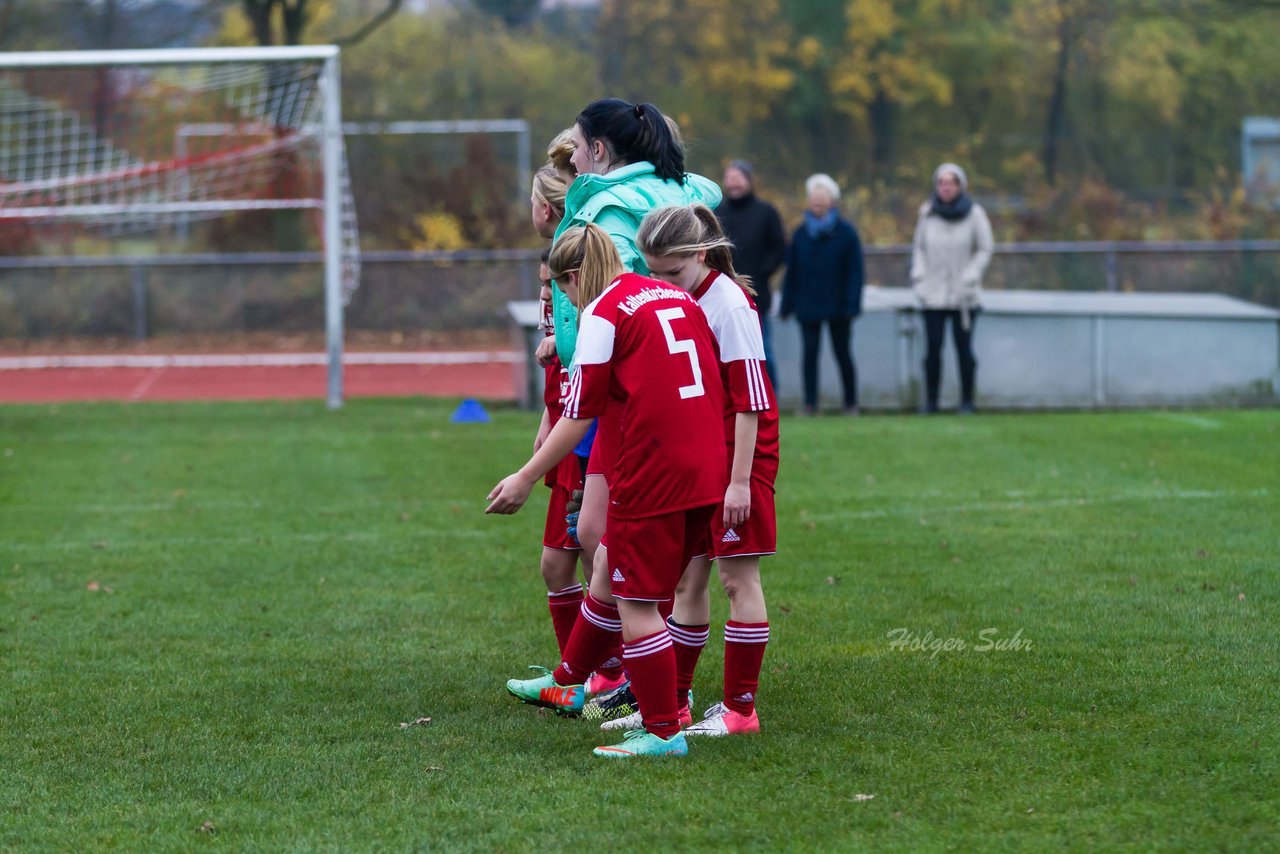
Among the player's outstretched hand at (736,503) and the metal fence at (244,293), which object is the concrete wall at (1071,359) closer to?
the metal fence at (244,293)

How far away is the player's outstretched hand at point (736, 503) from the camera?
435 centimetres

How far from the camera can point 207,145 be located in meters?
17.3

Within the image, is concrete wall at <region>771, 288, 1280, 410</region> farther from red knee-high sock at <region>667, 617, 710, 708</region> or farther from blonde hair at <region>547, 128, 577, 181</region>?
red knee-high sock at <region>667, 617, 710, 708</region>

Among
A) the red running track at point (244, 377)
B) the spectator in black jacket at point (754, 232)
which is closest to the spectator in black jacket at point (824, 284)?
the spectator in black jacket at point (754, 232)

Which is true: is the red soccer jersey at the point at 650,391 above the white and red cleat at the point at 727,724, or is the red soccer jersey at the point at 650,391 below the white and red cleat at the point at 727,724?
above

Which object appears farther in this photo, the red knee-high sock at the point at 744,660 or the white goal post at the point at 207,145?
the white goal post at the point at 207,145

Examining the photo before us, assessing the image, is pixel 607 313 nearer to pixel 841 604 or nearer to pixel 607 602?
pixel 607 602

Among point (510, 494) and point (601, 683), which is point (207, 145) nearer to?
point (601, 683)

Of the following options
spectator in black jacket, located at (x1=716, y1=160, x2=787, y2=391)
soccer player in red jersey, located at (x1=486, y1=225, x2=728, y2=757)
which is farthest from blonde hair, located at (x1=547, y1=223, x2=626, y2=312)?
spectator in black jacket, located at (x1=716, y1=160, x2=787, y2=391)

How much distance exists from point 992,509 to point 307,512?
153 inches

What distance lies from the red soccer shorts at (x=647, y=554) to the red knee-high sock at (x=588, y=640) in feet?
1.56

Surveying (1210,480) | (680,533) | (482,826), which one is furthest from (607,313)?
(1210,480)

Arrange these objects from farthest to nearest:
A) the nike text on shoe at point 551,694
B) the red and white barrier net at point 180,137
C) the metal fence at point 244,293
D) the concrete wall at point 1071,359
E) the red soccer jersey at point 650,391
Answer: the metal fence at point 244,293 < the red and white barrier net at point 180,137 < the concrete wall at point 1071,359 < the nike text on shoe at point 551,694 < the red soccer jersey at point 650,391

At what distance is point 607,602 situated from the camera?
4.82m
